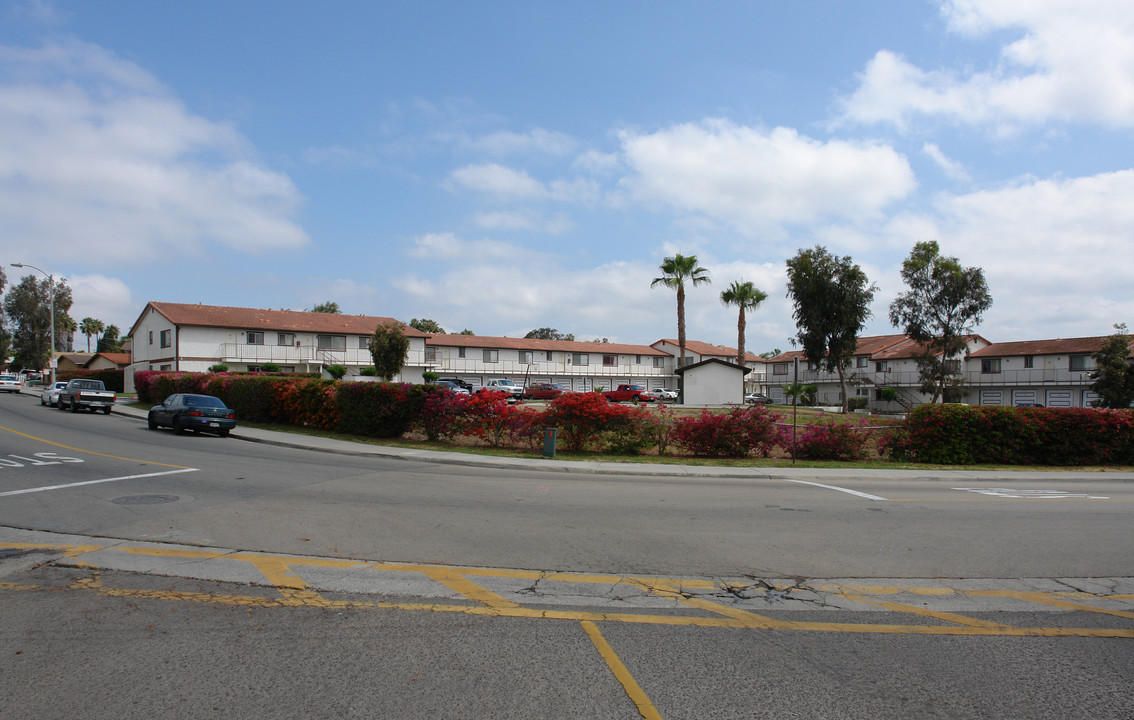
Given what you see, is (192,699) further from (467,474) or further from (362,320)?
(362,320)

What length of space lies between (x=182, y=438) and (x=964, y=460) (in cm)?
2456

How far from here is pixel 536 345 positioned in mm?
71312

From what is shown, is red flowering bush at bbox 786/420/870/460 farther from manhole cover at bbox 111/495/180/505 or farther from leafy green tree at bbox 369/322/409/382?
leafy green tree at bbox 369/322/409/382

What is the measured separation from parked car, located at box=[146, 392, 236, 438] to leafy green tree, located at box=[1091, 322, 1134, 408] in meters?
55.5

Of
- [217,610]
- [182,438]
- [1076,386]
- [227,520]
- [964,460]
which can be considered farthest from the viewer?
[1076,386]

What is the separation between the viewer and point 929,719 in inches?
146

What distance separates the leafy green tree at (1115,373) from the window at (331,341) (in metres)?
57.9

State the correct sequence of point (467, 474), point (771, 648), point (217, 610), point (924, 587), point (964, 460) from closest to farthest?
1. point (771, 648)
2. point (217, 610)
3. point (924, 587)
4. point (467, 474)
5. point (964, 460)

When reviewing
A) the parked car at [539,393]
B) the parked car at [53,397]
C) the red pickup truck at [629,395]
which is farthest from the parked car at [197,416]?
the red pickup truck at [629,395]

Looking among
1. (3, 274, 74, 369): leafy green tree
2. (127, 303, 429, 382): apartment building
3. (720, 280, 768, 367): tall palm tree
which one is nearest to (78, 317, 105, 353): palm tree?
(3, 274, 74, 369): leafy green tree

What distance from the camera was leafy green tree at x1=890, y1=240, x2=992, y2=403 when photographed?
50750mm

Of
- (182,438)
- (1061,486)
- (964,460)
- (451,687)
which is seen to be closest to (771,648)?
(451,687)

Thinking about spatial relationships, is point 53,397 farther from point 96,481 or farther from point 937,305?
point 937,305

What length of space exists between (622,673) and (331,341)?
54036 millimetres
